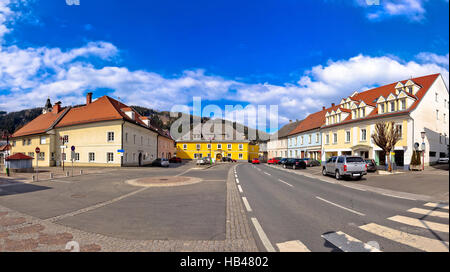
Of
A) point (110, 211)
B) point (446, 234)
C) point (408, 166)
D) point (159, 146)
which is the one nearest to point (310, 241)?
point (446, 234)

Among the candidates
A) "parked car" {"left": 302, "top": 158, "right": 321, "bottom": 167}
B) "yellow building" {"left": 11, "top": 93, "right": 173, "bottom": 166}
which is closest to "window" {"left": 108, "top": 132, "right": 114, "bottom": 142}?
"yellow building" {"left": 11, "top": 93, "right": 173, "bottom": 166}

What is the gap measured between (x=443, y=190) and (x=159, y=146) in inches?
2178

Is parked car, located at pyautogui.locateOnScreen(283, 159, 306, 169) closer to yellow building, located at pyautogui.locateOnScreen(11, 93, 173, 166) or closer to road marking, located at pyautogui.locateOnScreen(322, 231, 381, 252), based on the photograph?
yellow building, located at pyautogui.locateOnScreen(11, 93, 173, 166)

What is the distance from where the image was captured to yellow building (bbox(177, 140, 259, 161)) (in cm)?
7350

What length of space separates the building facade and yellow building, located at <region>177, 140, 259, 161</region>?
38.4 metres

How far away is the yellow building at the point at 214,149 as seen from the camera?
73.5 meters

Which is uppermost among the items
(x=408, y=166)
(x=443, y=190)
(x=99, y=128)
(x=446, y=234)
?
(x=99, y=128)

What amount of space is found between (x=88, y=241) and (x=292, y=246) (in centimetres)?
440

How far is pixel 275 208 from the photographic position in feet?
27.3

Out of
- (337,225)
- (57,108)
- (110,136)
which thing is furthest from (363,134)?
(57,108)

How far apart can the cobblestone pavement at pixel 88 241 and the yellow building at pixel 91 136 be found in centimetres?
2730
